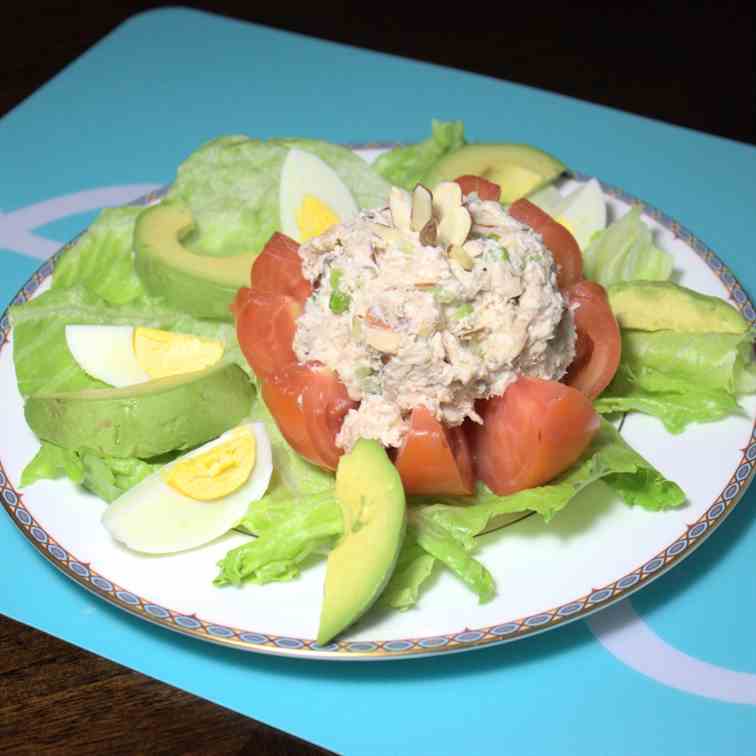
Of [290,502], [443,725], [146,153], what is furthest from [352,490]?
[146,153]

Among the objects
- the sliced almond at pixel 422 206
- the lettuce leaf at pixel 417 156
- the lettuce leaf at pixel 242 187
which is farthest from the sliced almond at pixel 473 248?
the lettuce leaf at pixel 417 156

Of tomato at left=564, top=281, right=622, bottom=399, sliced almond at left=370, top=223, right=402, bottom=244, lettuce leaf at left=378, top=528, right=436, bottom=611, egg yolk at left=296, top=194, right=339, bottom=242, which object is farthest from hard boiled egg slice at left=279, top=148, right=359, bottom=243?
lettuce leaf at left=378, top=528, right=436, bottom=611

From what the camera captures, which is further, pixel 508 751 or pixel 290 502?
pixel 290 502

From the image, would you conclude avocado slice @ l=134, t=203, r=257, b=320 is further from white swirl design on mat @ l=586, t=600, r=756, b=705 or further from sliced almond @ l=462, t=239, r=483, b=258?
white swirl design on mat @ l=586, t=600, r=756, b=705

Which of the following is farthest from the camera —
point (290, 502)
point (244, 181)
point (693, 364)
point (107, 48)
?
point (107, 48)

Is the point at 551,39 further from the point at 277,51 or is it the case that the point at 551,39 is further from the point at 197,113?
the point at 197,113

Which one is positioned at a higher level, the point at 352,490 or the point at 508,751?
the point at 352,490
